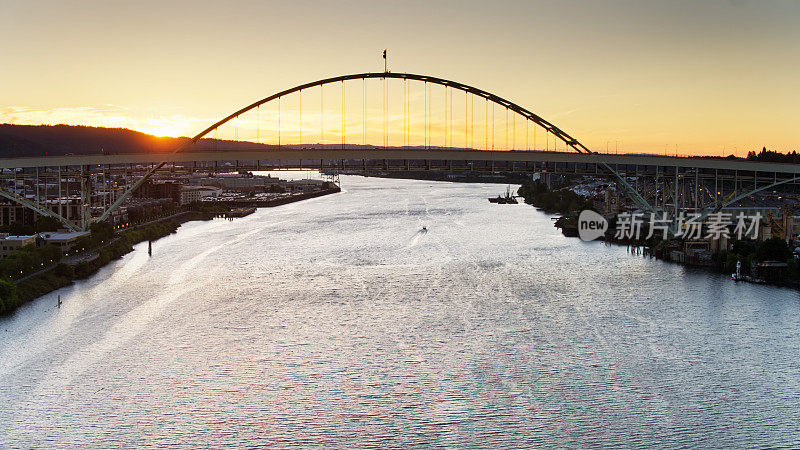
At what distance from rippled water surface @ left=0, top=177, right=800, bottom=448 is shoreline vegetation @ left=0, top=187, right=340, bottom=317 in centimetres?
37

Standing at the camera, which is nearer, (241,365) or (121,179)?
(241,365)

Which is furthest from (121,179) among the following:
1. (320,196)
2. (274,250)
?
(274,250)

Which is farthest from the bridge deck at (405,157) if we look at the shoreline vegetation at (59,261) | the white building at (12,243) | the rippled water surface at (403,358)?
the white building at (12,243)

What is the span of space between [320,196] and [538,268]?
37.6 metres

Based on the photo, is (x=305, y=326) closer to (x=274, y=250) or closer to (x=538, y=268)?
(x=538, y=268)

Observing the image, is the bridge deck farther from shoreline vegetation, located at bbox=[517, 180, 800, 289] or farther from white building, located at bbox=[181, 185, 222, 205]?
white building, located at bbox=[181, 185, 222, 205]

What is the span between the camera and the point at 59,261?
1619 centimetres

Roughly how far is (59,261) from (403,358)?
978 centimetres

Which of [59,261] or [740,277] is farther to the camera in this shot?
[59,261]

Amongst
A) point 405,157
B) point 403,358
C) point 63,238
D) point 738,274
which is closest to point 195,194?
point 63,238

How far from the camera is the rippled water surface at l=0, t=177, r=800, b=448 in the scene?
7.65m

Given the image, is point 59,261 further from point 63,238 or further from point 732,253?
point 732,253

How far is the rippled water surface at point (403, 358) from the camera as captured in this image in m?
7.65

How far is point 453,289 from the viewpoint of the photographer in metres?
14.4
